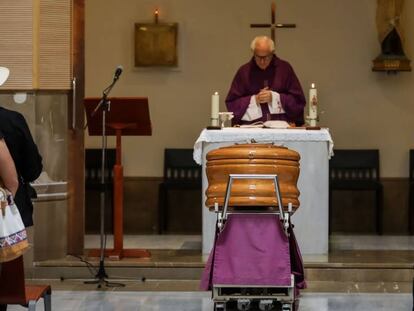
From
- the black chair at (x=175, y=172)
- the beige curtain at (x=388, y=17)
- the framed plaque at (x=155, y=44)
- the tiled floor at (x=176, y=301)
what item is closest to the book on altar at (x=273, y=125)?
the tiled floor at (x=176, y=301)

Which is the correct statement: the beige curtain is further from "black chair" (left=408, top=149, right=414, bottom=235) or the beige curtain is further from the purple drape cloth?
the purple drape cloth

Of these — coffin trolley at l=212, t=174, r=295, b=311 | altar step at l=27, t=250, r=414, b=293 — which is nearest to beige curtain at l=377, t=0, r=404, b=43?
altar step at l=27, t=250, r=414, b=293

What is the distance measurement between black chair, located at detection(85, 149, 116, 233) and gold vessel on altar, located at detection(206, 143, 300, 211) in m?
4.45

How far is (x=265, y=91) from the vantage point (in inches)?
348

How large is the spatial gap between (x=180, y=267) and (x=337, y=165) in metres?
3.22

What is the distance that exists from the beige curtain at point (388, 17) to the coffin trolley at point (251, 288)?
15.8 ft

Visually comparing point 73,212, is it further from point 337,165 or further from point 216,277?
point 337,165

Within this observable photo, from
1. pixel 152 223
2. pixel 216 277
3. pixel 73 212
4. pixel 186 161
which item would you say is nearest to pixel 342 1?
pixel 186 161

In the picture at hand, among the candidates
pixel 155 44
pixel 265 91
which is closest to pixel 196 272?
pixel 265 91

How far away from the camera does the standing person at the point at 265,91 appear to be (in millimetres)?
8867

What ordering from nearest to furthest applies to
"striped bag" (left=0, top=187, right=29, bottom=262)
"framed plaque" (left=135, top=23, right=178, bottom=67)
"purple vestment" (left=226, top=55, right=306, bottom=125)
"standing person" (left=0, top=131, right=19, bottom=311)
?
"striped bag" (left=0, top=187, right=29, bottom=262) → "standing person" (left=0, top=131, right=19, bottom=311) → "purple vestment" (left=226, top=55, right=306, bottom=125) → "framed plaque" (left=135, top=23, right=178, bottom=67)

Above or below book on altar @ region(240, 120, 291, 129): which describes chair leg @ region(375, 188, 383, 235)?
below

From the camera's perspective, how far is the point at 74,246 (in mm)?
8562

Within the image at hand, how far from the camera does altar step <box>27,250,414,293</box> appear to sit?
784cm
